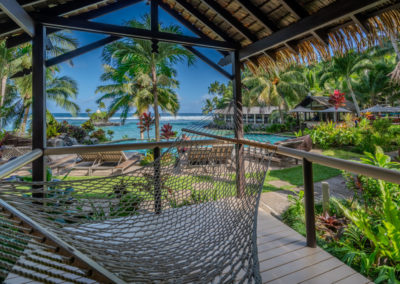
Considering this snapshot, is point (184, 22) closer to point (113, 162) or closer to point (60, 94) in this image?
point (113, 162)

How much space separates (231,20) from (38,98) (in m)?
2.05

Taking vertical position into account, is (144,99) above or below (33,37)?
above

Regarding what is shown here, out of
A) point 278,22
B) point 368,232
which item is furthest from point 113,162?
point 368,232

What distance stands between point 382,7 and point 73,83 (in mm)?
16010

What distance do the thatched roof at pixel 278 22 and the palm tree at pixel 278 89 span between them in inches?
537

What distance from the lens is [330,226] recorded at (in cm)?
243

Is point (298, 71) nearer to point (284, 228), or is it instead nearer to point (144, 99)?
point (144, 99)

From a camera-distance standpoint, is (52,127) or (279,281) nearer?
(279,281)

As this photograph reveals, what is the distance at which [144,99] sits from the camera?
10359 millimetres

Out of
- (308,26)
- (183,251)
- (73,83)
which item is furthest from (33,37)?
(73,83)

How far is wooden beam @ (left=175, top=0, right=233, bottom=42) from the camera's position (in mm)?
2633

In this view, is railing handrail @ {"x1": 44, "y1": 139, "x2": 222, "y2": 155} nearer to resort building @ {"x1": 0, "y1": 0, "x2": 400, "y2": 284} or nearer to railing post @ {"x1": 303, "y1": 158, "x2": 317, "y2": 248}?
resort building @ {"x1": 0, "y1": 0, "x2": 400, "y2": 284}

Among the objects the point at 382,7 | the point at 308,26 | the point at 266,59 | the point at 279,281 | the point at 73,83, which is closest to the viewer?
the point at 279,281

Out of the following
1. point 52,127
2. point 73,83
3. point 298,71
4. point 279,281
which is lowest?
point 279,281
